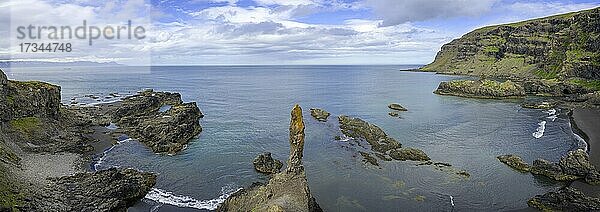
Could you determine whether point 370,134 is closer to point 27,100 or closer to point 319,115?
point 319,115

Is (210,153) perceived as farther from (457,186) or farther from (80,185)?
(457,186)

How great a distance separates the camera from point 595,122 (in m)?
73.7

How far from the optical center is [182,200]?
130ft

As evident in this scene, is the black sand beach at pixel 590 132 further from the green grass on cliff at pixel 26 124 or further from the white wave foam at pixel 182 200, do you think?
the green grass on cliff at pixel 26 124

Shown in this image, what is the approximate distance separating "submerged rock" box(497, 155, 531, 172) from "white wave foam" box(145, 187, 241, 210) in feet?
110

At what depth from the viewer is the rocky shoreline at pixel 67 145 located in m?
36.4

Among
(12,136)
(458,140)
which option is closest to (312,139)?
(458,140)

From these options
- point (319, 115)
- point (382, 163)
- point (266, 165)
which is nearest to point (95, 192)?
point (266, 165)

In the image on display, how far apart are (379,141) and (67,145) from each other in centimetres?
4404

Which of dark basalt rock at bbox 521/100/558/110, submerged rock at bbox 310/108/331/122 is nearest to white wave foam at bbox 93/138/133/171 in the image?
submerged rock at bbox 310/108/331/122

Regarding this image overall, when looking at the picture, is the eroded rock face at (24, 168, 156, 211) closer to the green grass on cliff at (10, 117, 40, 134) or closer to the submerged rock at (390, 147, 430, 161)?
the green grass on cliff at (10, 117, 40, 134)

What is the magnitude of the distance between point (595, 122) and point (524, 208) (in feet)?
160

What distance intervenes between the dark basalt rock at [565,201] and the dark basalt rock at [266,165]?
2627cm

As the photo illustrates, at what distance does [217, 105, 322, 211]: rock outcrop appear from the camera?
30.1 metres
